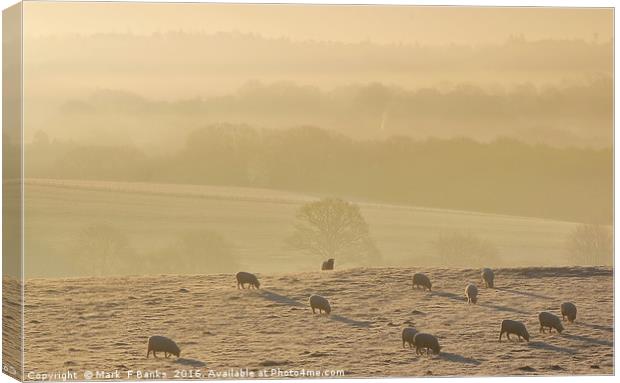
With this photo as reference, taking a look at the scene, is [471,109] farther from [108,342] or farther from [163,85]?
[108,342]

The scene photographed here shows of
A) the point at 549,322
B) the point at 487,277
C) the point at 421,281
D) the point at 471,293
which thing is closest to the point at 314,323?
the point at 421,281

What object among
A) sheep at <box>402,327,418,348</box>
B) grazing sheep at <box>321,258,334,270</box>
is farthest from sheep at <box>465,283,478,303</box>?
grazing sheep at <box>321,258,334,270</box>

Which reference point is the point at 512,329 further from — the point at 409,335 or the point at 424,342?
the point at 409,335

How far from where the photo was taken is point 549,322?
28672 millimetres

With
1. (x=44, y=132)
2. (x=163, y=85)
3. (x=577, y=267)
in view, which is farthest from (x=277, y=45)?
(x=577, y=267)

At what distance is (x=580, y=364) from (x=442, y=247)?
3.06 meters

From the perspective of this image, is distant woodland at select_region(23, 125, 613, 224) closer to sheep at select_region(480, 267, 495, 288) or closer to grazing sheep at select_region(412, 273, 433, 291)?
sheep at select_region(480, 267, 495, 288)

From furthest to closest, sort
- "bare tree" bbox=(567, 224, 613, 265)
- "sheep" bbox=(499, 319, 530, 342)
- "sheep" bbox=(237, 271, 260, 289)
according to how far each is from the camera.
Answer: "bare tree" bbox=(567, 224, 613, 265)
"sheep" bbox=(499, 319, 530, 342)
"sheep" bbox=(237, 271, 260, 289)

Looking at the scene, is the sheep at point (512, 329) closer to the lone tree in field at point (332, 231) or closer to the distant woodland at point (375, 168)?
the distant woodland at point (375, 168)

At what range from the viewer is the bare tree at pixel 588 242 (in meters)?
29.5

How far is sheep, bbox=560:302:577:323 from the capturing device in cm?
2889

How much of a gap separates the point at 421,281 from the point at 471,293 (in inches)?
34.7

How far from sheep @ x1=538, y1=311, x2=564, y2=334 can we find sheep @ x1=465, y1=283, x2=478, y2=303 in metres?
1.13

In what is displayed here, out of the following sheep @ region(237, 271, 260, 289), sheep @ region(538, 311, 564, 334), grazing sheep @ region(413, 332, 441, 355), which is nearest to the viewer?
grazing sheep @ region(413, 332, 441, 355)
